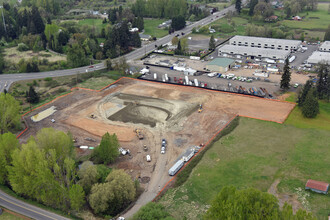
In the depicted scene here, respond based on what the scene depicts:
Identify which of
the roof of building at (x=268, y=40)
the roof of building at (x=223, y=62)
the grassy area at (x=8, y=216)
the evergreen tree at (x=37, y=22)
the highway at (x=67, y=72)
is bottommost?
the grassy area at (x=8, y=216)

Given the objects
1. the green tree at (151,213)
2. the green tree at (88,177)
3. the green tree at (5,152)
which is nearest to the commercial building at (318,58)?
the green tree at (151,213)

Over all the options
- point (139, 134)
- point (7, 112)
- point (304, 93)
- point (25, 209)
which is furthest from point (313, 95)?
point (7, 112)

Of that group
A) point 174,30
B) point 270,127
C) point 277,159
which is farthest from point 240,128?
point 174,30

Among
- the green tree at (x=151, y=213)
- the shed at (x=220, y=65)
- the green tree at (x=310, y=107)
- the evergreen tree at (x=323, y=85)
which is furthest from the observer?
the shed at (x=220, y=65)

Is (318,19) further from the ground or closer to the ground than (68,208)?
further from the ground

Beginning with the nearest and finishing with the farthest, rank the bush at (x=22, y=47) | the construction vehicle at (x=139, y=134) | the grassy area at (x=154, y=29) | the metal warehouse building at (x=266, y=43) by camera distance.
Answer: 1. the construction vehicle at (x=139, y=134)
2. the metal warehouse building at (x=266, y=43)
3. the bush at (x=22, y=47)
4. the grassy area at (x=154, y=29)

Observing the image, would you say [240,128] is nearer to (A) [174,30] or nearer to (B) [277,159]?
(B) [277,159]

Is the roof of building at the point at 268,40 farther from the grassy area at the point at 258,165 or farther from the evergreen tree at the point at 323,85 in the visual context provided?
the grassy area at the point at 258,165
